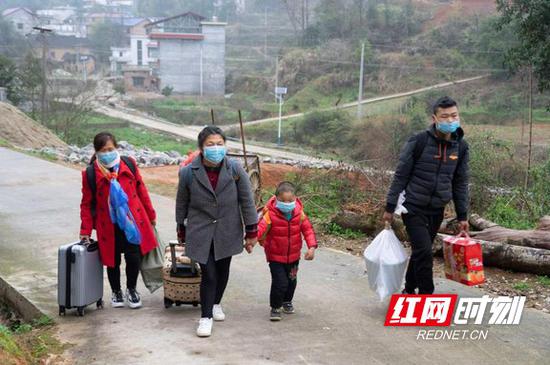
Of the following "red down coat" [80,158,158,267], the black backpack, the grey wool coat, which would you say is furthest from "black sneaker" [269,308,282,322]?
the black backpack

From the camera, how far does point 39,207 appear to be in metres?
10.5

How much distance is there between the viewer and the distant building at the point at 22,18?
332ft

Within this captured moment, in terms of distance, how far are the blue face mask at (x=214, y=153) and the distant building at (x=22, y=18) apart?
340 ft

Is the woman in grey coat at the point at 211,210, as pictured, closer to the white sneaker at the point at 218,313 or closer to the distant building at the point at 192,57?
the white sneaker at the point at 218,313

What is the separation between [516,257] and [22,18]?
110835 mm

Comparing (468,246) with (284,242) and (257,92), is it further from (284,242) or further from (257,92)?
(257,92)

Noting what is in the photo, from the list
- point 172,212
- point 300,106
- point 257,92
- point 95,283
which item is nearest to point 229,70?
point 257,92

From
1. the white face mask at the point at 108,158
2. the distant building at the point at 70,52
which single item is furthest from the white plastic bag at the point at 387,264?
the distant building at the point at 70,52

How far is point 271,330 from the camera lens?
17.7 ft

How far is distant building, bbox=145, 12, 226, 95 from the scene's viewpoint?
2697 inches

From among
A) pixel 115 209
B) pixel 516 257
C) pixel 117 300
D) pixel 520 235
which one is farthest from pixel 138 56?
pixel 115 209

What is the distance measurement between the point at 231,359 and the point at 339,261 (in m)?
3.12

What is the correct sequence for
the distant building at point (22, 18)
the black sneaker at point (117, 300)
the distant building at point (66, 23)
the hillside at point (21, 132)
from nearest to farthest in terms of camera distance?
the black sneaker at point (117, 300), the hillside at point (21, 132), the distant building at point (22, 18), the distant building at point (66, 23)

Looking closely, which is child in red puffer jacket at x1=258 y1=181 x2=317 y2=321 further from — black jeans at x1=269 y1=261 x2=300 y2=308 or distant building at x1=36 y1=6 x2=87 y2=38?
distant building at x1=36 y1=6 x2=87 y2=38
